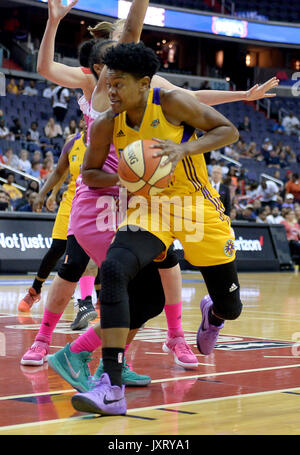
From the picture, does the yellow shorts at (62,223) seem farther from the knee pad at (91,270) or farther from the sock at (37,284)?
the sock at (37,284)

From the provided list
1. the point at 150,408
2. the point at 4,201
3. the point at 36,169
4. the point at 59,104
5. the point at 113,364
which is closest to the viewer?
the point at 113,364

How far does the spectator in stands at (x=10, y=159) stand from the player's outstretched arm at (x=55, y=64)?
40.8 ft

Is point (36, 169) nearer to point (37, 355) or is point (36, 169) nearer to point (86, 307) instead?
point (86, 307)

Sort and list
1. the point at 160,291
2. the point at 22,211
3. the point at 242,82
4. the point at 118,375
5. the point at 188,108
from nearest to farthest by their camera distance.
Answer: the point at 118,375 < the point at 188,108 < the point at 160,291 < the point at 22,211 < the point at 242,82

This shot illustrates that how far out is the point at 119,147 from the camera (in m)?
4.04

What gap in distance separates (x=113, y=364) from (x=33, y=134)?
16604 millimetres

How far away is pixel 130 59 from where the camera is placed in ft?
12.4

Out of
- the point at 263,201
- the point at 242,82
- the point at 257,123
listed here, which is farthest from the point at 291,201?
the point at 242,82

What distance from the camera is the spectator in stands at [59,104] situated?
2152cm

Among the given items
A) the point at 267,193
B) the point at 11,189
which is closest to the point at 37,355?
the point at 11,189

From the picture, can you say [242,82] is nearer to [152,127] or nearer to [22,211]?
[22,211]

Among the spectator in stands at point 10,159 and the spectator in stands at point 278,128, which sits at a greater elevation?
the spectator in stands at point 278,128

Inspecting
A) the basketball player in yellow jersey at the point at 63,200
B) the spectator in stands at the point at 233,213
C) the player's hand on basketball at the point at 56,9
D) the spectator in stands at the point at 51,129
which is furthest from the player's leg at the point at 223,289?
the spectator in stands at the point at 51,129
